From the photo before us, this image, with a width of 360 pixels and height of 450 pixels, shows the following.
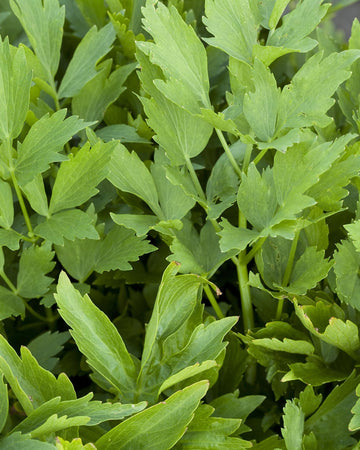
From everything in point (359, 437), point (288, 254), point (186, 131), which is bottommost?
point (359, 437)

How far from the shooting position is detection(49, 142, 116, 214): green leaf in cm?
42

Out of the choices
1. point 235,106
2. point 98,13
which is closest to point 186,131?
point 235,106

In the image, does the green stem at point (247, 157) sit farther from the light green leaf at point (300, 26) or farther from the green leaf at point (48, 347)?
the green leaf at point (48, 347)

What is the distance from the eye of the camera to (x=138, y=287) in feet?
1.91

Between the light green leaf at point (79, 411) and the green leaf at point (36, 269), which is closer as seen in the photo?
the light green leaf at point (79, 411)

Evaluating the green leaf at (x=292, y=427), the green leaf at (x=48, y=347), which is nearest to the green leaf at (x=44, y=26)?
the green leaf at (x=48, y=347)

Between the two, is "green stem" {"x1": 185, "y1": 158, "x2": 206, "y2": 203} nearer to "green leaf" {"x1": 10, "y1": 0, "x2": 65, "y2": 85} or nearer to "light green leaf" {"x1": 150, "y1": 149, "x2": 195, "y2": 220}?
"light green leaf" {"x1": 150, "y1": 149, "x2": 195, "y2": 220}

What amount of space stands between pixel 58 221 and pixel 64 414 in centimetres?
15

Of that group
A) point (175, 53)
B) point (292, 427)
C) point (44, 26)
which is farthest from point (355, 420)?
point (44, 26)

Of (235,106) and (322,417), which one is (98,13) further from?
(322,417)

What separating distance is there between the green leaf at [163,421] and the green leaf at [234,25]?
8.7 inches

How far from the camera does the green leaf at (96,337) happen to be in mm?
361

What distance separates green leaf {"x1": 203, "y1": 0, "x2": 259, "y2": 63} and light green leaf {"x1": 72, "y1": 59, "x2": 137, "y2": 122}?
100 millimetres

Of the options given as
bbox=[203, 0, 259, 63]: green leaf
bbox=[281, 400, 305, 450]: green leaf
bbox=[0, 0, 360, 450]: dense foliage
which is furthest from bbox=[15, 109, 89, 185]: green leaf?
bbox=[281, 400, 305, 450]: green leaf
